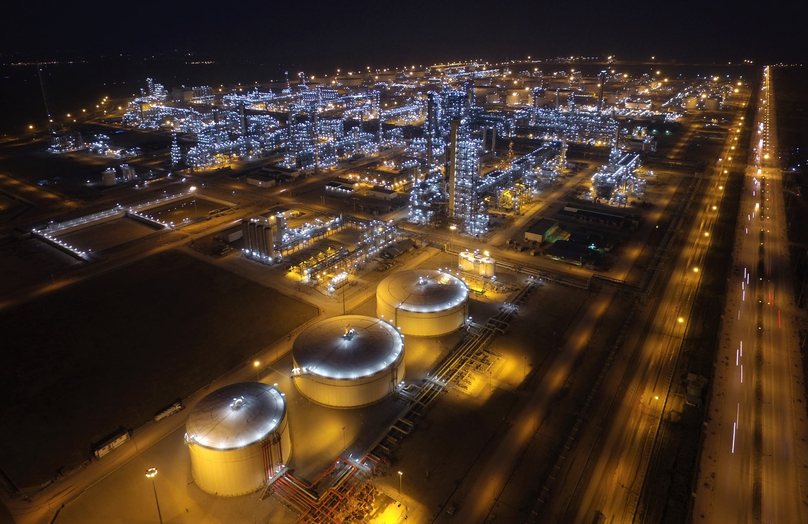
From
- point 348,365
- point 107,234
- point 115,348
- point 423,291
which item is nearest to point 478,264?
point 423,291

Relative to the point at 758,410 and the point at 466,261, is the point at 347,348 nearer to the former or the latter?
the point at 466,261

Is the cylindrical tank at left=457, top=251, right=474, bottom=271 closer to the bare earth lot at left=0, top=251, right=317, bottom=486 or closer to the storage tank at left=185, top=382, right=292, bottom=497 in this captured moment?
the bare earth lot at left=0, top=251, right=317, bottom=486

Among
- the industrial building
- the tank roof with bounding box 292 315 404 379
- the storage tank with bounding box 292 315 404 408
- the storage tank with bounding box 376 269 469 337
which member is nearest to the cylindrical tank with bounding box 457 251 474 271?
the industrial building

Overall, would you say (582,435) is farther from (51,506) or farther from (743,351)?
(51,506)

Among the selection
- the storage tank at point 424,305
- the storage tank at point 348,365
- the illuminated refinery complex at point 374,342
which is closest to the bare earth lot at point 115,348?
the illuminated refinery complex at point 374,342

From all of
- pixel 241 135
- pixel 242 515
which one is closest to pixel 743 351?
pixel 242 515

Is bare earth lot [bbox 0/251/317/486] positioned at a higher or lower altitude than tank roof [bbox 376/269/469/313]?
lower
